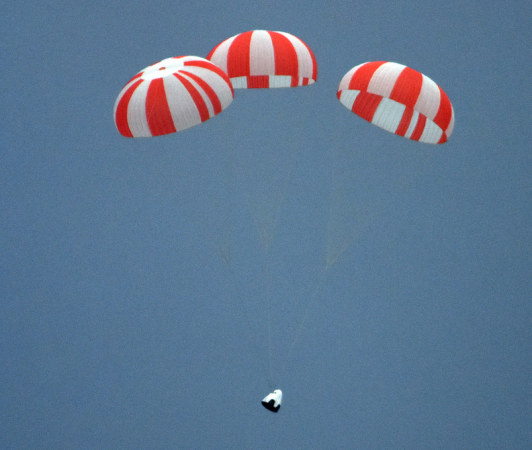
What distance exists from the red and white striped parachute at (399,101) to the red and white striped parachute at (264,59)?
108 centimetres

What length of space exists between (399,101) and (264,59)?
3.05 m

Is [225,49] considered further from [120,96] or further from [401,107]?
[401,107]

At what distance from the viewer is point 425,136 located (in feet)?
45.6

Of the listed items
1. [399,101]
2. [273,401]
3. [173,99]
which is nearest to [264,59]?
[173,99]

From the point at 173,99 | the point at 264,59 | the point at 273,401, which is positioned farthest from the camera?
the point at 273,401

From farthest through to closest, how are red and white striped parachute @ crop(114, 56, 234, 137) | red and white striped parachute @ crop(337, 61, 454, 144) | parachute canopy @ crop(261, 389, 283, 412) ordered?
parachute canopy @ crop(261, 389, 283, 412) → red and white striped parachute @ crop(337, 61, 454, 144) → red and white striped parachute @ crop(114, 56, 234, 137)

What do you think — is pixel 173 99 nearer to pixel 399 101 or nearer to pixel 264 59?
pixel 264 59

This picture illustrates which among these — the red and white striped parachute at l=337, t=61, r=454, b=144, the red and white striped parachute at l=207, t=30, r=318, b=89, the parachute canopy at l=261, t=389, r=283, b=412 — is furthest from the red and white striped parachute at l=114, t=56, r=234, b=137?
the parachute canopy at l=261, t=389, r=283, b=412

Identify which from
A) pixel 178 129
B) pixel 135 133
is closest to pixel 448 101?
pixel 178 129

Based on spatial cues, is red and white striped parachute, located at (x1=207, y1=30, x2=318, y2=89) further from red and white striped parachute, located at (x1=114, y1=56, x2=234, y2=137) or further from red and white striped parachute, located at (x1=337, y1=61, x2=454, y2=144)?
red and white striped parachute, located at (x1=337, y1=61, x2=454, y2=144)

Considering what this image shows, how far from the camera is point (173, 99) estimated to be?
40.2ft

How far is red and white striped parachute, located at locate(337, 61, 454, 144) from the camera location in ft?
42.1

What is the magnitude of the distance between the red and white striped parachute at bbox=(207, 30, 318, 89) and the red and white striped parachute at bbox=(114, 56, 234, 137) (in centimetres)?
91

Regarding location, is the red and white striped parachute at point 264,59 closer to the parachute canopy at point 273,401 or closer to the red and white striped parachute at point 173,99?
the red and white striped parachute at point 173,99
